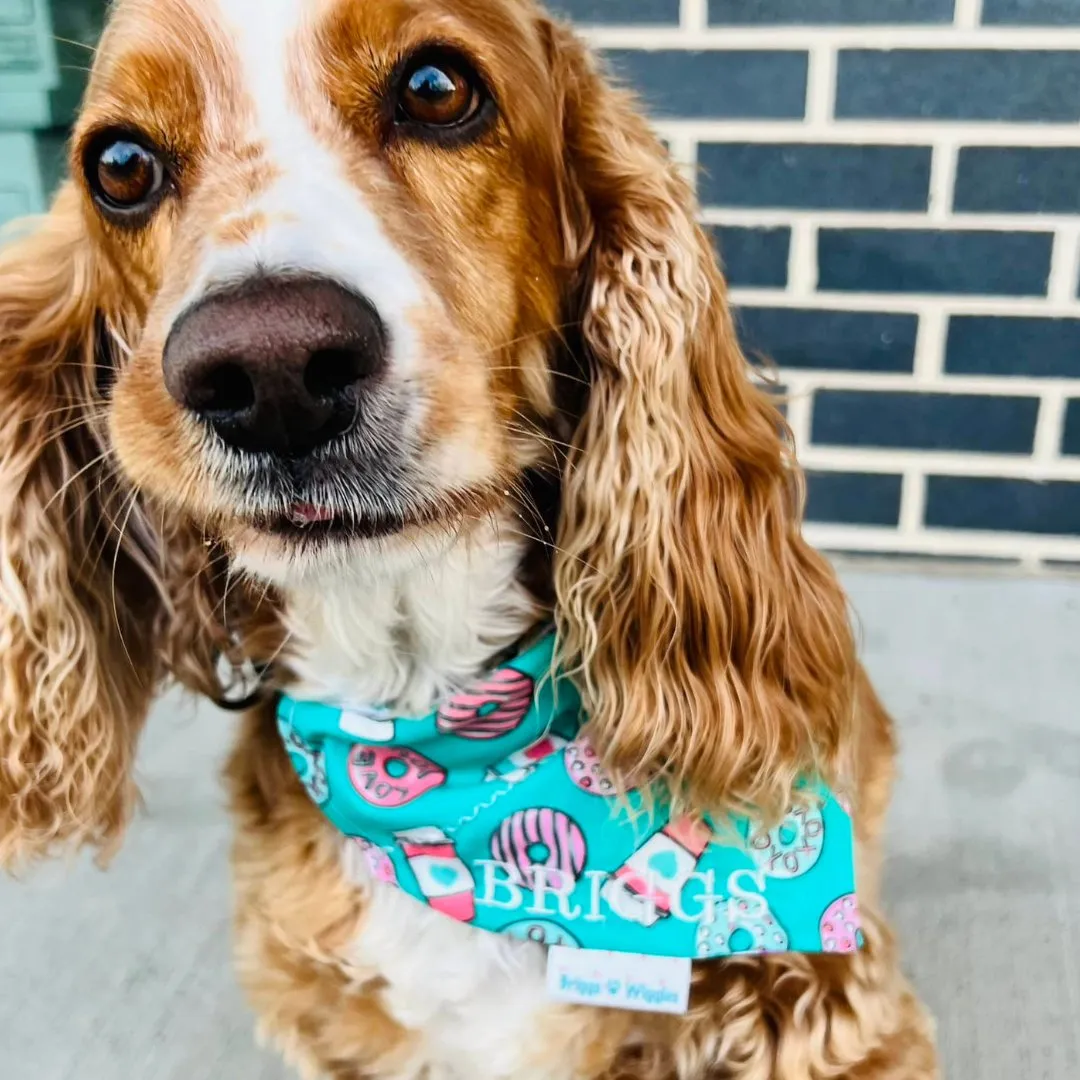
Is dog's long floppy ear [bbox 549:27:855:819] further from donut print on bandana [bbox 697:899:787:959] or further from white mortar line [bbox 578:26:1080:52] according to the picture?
white mortar line [bbox 578:26:1080:52]

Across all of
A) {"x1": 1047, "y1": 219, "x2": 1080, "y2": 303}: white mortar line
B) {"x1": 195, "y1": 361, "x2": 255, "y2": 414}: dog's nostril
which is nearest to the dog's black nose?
{"x1": 195, "y1": 361, "x2": 255, "y2": 414}: dog's nostril

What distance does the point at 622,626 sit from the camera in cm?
107

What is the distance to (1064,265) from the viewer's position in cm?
212

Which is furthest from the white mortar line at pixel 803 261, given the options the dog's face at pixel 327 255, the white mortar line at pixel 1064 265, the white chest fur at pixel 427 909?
the white chest fur at pixel 427 909

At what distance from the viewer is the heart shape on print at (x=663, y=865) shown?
3.55 ft

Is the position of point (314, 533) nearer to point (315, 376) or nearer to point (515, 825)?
point (315, 376)

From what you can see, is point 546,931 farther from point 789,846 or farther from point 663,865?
point 789,846

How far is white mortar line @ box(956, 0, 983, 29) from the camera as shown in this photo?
6.52 ft

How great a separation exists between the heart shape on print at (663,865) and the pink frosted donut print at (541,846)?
66mm

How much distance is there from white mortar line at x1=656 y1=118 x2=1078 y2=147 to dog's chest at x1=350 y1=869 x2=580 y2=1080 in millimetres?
1535

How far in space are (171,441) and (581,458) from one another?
0.38 metres

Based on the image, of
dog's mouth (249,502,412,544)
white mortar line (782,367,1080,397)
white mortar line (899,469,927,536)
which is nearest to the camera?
dog's mouth (249,502,412,544)

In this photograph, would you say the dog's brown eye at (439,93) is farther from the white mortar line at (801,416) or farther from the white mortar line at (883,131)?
the white mortar line at (801,416)

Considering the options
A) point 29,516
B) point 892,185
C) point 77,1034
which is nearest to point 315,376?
point 29,516
